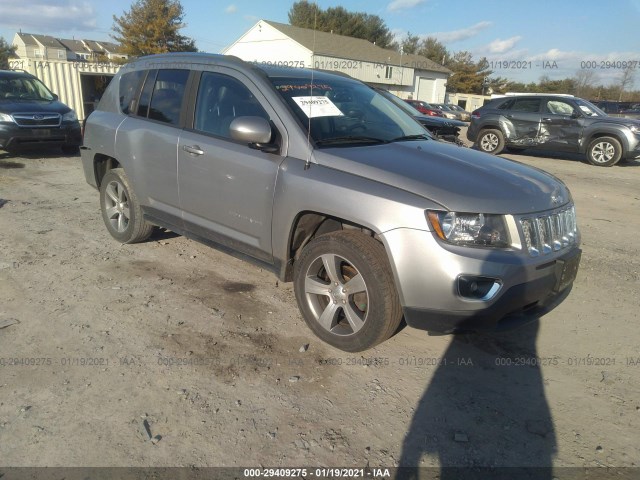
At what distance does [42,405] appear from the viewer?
8.70 ft

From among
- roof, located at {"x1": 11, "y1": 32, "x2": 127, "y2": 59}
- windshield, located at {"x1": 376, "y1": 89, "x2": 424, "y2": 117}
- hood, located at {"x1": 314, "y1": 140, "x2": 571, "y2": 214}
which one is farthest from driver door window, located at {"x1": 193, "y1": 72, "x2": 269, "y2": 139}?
roof, located at {"x1": 11, "y1": 32, "x2": 127, "y2": 59}

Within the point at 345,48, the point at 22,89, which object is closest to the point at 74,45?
the point at 345,48

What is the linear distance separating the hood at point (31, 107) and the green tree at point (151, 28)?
1212 inches

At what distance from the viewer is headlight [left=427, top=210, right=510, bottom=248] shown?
8.80 ft

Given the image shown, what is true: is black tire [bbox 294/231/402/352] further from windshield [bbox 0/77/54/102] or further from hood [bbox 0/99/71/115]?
windshield [bbox 0/77/54/102]

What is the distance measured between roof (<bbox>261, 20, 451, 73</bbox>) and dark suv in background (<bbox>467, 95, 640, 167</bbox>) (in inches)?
979

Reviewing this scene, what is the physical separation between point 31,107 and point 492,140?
11.4 m

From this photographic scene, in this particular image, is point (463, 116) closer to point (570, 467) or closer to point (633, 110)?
point (633, 110)

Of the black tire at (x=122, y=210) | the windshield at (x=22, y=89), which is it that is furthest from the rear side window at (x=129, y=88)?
the windshield at (x=22, y=89)

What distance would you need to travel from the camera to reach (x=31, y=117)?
9648 millimetres

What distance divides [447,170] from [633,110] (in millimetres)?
20228

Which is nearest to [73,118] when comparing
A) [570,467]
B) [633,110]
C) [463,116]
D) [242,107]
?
[242,107]

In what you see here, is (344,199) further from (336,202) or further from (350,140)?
(350,140)
